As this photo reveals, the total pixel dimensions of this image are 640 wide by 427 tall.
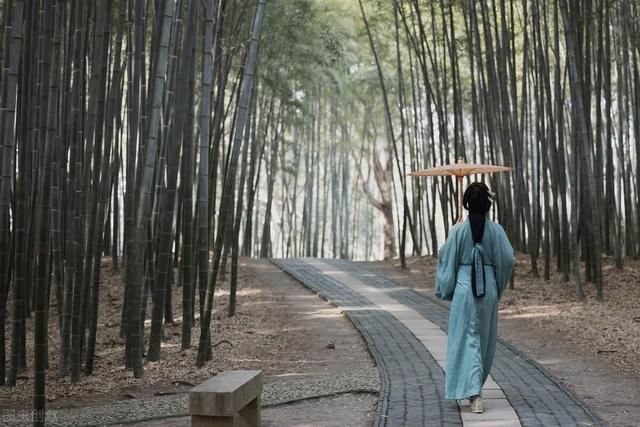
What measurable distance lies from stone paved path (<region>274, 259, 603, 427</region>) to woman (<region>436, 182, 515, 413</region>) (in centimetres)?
21

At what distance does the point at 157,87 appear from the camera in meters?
4.71

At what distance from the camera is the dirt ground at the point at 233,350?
4.75 m

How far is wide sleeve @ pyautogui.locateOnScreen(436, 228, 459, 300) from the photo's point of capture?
3.76 metres

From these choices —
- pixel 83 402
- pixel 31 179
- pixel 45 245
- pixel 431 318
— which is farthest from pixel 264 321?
pixel 45 245

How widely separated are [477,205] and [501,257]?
0.29 metres

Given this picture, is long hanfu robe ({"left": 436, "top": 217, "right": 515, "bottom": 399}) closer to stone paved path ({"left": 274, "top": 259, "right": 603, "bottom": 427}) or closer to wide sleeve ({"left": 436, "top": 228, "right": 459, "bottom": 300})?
wide sleeve ({"left": 436, "top": 228, "right": 459, "bottom": 300})

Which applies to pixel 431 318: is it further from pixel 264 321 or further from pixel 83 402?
pixel 83 402

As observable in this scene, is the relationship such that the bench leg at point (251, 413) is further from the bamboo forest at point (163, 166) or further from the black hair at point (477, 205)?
the black hair at point (477, 205)

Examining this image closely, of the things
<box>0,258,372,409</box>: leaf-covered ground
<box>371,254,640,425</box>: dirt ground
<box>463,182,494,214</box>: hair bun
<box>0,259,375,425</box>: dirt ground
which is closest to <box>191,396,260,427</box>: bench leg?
<box>0,259,375,425</box>: dirt ground

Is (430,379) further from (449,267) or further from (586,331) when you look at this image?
(586,331)

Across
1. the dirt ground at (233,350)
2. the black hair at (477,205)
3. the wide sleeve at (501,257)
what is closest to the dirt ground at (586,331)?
the wide sleeve at (501,257)

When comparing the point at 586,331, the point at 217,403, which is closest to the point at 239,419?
→ the point at 217,403

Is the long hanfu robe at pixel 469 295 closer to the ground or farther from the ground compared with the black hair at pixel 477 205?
closer to the ground

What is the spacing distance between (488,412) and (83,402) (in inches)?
93.6
